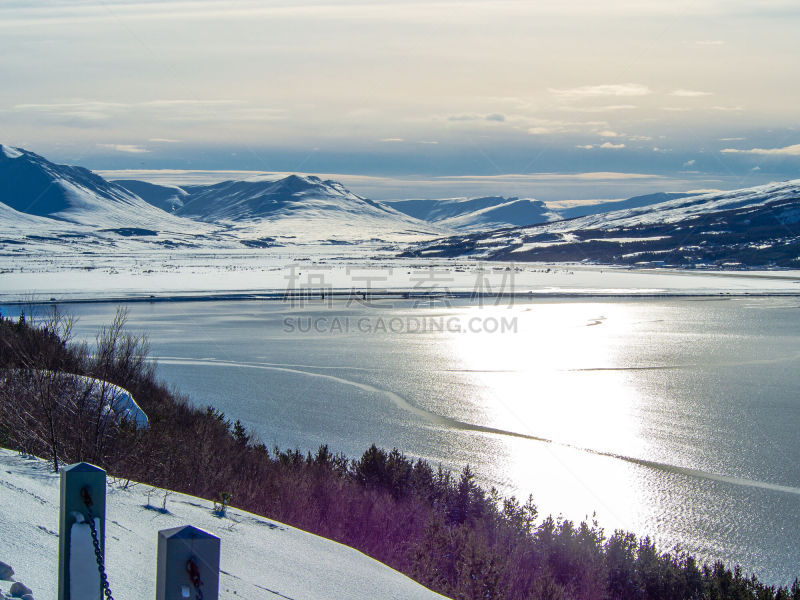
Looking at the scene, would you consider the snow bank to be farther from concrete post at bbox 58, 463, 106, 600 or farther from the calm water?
concrete post at bbox 58, 463, 106, 600

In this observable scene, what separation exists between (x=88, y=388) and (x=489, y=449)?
301 inches

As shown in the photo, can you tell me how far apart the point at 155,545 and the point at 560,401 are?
14.7 metres

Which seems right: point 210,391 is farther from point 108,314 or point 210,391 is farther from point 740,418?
point 108,314

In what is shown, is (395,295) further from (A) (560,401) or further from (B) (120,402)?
(B) (120,402)

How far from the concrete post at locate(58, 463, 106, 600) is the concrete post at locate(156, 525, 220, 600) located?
61 centimetres

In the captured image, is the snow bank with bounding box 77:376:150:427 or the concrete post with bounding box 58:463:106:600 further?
the snow bank with bounding box 77:376:150:427

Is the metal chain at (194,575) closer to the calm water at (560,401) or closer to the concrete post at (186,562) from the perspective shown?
the concrete post at (186,562)

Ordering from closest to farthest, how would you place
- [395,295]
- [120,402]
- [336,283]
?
1. [120,402]
2. [395,295]
3. [336,283]

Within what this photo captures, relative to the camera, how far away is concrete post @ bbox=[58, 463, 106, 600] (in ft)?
11.5

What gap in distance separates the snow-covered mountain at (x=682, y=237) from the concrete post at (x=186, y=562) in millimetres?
93088

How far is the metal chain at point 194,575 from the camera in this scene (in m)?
3.10

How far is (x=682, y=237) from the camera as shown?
368 ft

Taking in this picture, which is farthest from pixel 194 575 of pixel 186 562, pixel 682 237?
pixel 682 237

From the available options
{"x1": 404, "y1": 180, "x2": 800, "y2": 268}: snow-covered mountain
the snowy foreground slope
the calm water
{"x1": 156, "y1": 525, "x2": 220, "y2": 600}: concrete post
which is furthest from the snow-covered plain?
{"x1": 156, "y1": 525, "x2": 220, "y2": 600}: concrete post
